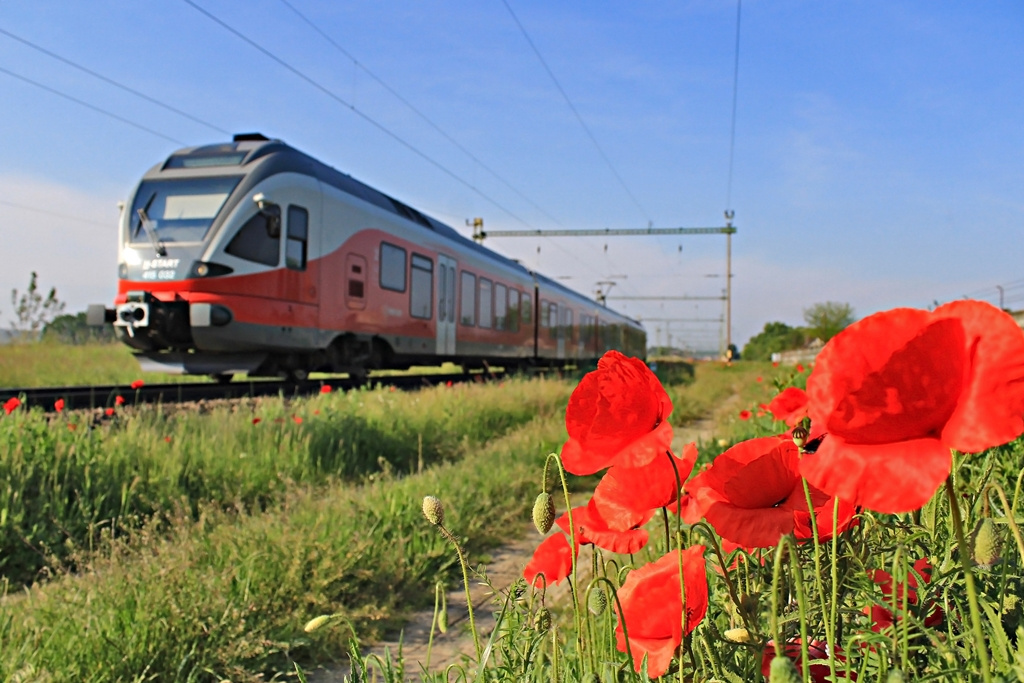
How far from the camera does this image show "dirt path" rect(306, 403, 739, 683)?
2.11 m

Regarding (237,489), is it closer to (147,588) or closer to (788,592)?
(147,588)

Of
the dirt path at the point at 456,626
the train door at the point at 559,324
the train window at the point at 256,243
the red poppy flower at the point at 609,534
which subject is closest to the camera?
the red poppy flower at the point at 609,534

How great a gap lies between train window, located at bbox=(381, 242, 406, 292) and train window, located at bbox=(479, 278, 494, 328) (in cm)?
375

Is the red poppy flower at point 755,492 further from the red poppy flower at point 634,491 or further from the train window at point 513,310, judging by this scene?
the train window at point 513,310

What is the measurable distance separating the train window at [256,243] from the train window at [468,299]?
5.60 metres

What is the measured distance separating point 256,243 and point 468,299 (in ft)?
20.4

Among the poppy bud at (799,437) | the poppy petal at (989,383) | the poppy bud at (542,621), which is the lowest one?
the poppy bud at (542,621)

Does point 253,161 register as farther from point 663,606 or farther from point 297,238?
point 663,606

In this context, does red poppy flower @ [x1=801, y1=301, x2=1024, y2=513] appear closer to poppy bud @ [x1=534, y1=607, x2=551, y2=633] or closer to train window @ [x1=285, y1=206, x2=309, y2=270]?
poppy bud @ [x1=534, y1=607, x2=551, y2=633]

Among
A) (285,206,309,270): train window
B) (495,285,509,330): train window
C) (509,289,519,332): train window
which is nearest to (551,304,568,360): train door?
(509,289,519,332): train window

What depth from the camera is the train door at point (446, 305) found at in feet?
43.6

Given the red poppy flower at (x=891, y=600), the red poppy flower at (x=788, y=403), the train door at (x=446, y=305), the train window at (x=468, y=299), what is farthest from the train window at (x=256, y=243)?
the red poppy flower at (x=891, y=600)

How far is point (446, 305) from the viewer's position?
535 inches

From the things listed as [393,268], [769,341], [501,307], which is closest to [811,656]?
[393,268]
